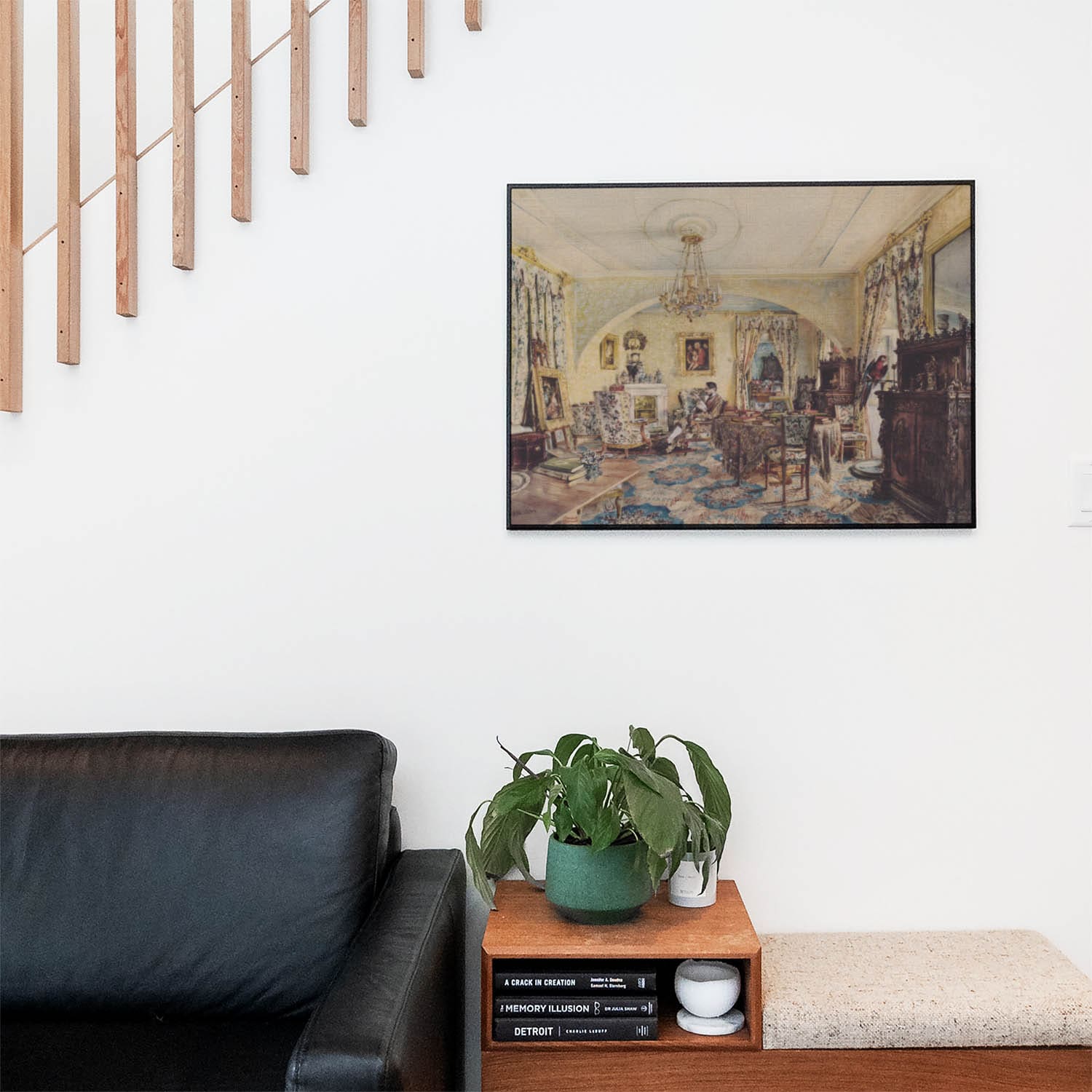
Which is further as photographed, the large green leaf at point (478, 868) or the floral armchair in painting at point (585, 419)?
the floral armchair in painting at point (585, 419)

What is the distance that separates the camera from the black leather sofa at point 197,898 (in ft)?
5.43

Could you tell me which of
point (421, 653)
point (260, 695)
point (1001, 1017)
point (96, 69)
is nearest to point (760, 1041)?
point (1001, 1017)

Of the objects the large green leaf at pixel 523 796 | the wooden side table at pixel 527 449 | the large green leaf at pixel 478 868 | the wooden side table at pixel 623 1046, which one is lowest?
the wooden side table at pixel 623 1046

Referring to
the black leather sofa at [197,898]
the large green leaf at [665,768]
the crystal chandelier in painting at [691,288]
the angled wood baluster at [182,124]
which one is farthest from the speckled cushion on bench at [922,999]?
the angled wood baluster at [182,124]

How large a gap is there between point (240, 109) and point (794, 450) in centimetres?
132

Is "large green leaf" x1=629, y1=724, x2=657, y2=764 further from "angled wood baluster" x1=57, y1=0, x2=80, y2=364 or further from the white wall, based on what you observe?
"angled wood baluster" x1=57, y1=0, x2=80, y2=364

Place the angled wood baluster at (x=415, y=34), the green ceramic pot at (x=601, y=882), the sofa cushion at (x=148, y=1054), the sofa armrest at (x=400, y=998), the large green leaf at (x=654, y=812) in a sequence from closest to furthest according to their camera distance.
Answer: the sofa armrest at (x=400, y=998)
the sofa cushion at (x=148, y=1054)
the large green leaf at (x=654, y=812)
the green ceramic pot at (x=601, y=882)
the angled wood baluster at (x=415, y=34)

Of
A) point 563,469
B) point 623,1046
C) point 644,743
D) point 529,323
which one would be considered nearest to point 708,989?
point 623,1046

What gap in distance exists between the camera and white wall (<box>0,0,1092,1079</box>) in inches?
80.2

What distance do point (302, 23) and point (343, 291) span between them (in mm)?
536

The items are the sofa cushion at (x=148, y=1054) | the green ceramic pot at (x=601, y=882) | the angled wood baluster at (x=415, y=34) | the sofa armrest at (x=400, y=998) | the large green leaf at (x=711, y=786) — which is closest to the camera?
the sofa armrest at (x=400, y=998)

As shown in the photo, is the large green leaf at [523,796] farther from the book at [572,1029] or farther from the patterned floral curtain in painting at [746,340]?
the patterned floral curtain in painting at [746,340]

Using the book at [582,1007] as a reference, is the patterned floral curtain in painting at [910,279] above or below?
above

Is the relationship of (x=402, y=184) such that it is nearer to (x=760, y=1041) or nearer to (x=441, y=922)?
(x=441, y=922)
